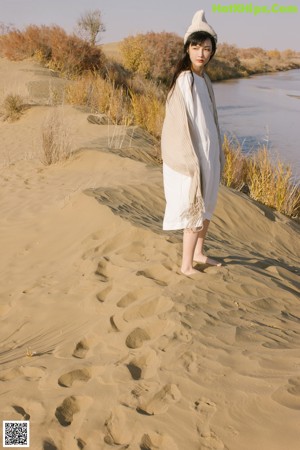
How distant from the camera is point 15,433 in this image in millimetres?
2250

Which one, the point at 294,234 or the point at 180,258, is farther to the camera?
the point at 294,234

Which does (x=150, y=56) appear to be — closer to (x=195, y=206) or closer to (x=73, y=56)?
(x=73, y=56)

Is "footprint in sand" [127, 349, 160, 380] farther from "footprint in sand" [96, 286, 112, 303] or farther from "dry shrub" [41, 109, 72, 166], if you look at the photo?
"dry shrub" [41, 109, 72, 166]

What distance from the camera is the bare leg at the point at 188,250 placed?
3414mm

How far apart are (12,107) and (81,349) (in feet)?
33.2

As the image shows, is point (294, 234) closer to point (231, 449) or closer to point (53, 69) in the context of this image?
point (231, 449)

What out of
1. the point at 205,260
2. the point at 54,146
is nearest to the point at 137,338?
the point at 205,260

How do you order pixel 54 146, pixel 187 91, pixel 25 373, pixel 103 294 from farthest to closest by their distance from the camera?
pixel 54 146, pixel 103 294, pixel 187 91, pixel 25 373

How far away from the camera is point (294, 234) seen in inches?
248

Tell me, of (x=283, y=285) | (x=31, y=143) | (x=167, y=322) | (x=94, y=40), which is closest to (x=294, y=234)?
(x=283, y=285)

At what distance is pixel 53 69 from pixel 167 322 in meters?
15.9

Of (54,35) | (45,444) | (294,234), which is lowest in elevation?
(294,234)

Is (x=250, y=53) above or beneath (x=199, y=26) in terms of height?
beneath

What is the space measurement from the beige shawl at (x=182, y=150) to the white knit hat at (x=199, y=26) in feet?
1.12
